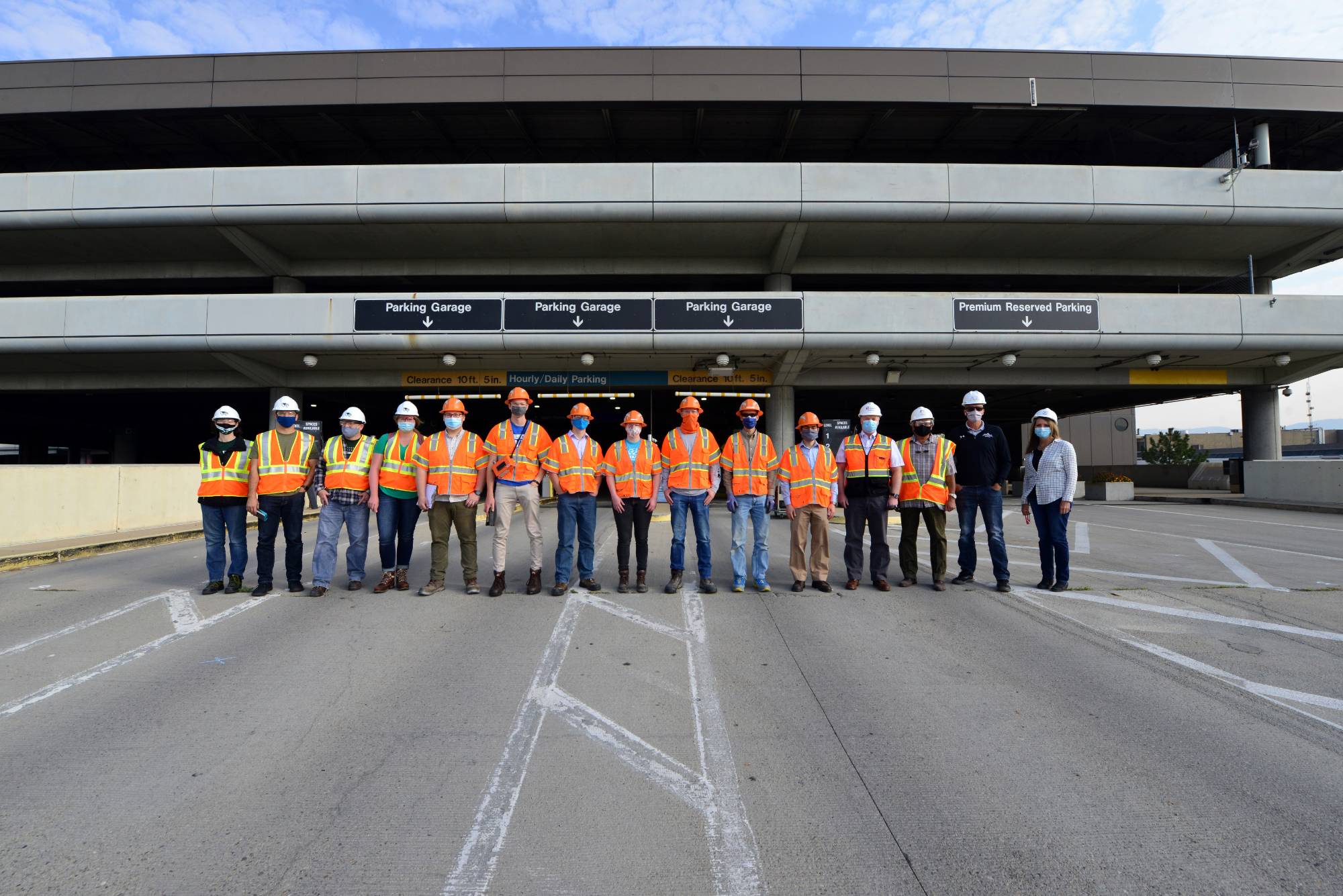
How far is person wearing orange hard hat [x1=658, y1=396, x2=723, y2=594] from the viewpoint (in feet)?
23.6

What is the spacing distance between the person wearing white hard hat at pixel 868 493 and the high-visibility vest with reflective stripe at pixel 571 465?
2760mm

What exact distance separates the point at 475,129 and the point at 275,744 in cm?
2145

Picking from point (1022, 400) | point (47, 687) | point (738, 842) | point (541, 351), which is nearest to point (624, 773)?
point (738, 842)

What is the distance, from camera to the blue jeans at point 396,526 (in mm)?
7255

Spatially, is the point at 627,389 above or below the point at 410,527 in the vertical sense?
above

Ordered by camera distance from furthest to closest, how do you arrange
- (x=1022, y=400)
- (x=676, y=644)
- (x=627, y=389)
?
1. (x=1022, y=400)
2. (x=627, y=389)
3. (x=676, y=644)

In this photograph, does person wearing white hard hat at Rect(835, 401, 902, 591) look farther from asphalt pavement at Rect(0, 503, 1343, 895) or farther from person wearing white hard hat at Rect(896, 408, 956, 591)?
asphalt pavement at Rect(0, 503, 1343, 895)

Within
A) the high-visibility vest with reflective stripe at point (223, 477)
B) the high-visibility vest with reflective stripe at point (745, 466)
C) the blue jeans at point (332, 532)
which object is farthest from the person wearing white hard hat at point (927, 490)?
the high-visibility vest with reflective stripe at point (223, 477)

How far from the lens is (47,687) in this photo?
4363mm

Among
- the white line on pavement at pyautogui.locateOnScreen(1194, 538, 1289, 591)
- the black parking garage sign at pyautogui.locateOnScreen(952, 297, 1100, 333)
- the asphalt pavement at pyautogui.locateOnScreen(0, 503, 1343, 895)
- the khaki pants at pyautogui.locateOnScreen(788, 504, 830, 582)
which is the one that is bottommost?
the asphalt pavement at pyautogui.locateOnScreen(0, 503, 1343, 895)

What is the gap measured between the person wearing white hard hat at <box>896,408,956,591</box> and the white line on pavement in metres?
3.61

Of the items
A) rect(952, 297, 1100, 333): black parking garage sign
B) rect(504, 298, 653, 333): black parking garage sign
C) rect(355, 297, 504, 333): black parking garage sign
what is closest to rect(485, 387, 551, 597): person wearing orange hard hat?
rect(504, 298, 653, 333): black parking garage sign

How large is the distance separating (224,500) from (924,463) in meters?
7.65

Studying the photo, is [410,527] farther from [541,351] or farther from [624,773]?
[541,351]
